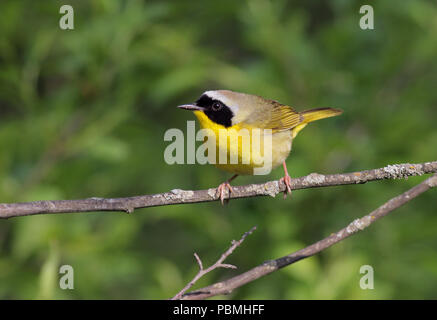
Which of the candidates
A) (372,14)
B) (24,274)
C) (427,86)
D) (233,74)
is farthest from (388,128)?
(24,274)

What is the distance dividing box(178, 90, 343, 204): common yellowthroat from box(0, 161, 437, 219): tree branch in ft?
2.25

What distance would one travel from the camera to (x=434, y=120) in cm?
504

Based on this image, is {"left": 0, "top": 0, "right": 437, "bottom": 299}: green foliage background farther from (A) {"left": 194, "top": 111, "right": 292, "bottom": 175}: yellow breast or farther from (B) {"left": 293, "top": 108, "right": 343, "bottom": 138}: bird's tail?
(A) {"left": 194, "top": 111, "right": 292, "bottom": 175}: yellow breast

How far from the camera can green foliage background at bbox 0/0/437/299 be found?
173 inches

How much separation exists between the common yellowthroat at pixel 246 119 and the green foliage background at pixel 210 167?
39 centimetres

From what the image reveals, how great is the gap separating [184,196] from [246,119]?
1434mm

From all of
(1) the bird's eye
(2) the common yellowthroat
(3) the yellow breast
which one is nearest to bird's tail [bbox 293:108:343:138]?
(2) the common yellowthroat

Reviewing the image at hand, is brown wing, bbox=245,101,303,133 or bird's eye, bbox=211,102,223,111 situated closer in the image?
bird's eye, bbox=211,102,223,111

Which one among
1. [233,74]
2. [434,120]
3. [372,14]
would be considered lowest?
[434,120]

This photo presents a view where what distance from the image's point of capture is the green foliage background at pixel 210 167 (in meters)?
4.40

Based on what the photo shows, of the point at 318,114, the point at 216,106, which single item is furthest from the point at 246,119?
the point at 318,114

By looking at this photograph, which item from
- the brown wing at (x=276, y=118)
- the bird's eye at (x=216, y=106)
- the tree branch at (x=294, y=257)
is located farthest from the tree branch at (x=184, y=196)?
the brown wing at (x=276, y=118)

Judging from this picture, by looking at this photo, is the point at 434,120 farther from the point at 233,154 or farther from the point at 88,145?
the point at 88,145

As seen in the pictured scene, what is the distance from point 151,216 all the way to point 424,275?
2.36 m
